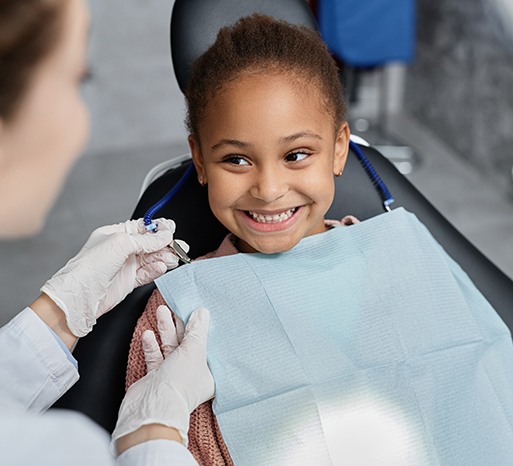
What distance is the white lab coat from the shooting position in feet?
2.47

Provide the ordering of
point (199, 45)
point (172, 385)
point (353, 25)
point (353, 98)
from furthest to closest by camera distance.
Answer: point (353, 98) → point (353, 25) → point (199, 45) → point (172, 385)

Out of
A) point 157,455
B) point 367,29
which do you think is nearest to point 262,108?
point 157,455

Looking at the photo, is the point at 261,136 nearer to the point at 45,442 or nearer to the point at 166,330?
the point at 166,330

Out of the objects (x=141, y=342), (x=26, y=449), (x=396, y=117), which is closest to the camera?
(x=26, y=449)

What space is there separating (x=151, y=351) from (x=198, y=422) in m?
0.14

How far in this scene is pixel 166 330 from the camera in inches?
48.8

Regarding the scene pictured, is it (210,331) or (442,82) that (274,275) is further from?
(442,82)

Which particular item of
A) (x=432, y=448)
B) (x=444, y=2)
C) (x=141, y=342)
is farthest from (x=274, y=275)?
(x=444, y=2)

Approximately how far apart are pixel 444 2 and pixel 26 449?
2.78m

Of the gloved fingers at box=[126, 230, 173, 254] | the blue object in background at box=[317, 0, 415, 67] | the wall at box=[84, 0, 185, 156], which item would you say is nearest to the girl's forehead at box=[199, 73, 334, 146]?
the gloved fingers at box=[126, 230, 173, 254]

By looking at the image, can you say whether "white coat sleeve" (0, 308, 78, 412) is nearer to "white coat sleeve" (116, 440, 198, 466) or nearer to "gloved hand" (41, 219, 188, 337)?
"gloved hand" (41, 219, 188, 337)

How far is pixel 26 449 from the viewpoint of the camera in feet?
2.46

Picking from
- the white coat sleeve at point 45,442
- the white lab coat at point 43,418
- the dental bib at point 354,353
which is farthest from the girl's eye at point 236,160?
the white coat sleeve at point 45,442

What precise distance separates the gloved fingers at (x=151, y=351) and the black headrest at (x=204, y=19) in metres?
0.49
